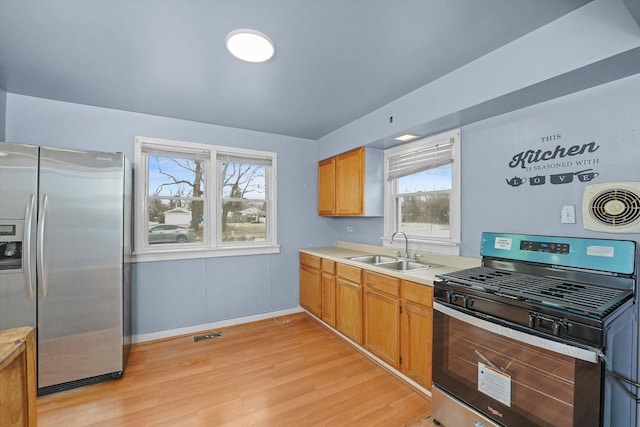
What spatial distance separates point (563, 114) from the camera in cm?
188

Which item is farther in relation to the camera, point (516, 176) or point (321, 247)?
point (321, 247)

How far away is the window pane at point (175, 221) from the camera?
10.7ft

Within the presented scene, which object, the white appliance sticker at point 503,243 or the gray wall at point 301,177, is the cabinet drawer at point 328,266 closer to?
the gray wall at point 301,177

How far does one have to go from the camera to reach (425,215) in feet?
9.73

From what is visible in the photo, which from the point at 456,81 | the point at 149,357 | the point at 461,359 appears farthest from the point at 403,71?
the point at 149,357

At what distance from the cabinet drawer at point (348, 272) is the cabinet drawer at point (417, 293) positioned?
0.61 metres

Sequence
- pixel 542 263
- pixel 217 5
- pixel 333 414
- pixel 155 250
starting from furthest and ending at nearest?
pixel 155 250 < pixel 333 414 < pixel 542 263 < pixel 217 5

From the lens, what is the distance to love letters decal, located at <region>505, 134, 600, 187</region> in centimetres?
177

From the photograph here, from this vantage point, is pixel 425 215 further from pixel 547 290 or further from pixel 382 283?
pixel 547 290

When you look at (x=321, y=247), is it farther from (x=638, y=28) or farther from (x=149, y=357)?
(x=638, y=28)

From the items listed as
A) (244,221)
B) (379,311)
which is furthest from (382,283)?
(244,221)

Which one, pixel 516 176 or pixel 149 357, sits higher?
pixel 516 176

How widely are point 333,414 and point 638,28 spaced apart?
2778mm

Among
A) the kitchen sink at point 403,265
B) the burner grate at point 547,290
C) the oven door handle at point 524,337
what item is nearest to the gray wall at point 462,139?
the burner grate at point 547,290
